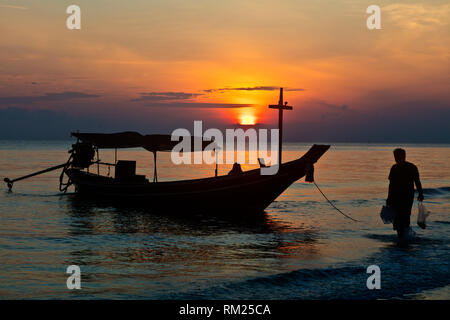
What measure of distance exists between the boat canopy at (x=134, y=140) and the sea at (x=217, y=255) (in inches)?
130

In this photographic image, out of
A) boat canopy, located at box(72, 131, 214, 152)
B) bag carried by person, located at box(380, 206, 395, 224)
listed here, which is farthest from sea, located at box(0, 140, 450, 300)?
boat canopy, located at box(72, 131, 214, 152)

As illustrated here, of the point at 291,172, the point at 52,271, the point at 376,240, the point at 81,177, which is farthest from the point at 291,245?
the point at 81,177

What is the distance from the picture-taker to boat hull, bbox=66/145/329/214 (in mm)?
18844

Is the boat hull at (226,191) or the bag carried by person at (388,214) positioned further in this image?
the boat hull at (226,191)

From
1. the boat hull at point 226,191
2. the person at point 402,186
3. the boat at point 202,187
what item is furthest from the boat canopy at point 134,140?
the person at point 402,186

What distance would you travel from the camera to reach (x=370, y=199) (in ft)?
88.9

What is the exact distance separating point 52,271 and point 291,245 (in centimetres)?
681

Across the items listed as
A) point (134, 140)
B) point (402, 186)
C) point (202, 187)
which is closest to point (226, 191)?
point (202, 187)

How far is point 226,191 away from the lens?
1959 centimetres

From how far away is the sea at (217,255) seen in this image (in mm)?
8938

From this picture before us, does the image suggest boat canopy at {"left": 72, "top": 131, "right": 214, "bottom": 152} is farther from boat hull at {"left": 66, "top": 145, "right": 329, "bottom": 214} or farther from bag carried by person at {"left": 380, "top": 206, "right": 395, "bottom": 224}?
bag carried by person at {"left": 380, "top": 206, "right": 395, "bottom": 224}

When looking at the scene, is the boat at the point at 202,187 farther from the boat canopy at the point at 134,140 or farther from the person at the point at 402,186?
the person at the point at 402,186
